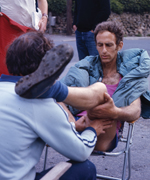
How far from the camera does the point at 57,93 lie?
163 centimetres

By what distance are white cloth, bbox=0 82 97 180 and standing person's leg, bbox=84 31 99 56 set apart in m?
2.90

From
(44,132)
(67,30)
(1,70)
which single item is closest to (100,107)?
(44,132)

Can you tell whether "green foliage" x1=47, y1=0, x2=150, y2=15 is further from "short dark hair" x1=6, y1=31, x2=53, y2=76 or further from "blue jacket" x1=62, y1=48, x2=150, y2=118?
"short dark hair" x1=6, y1=31, x2=53, y2=76

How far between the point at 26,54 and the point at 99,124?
2.82ft

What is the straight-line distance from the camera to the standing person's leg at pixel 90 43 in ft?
14.5

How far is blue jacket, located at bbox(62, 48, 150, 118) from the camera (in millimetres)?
2670

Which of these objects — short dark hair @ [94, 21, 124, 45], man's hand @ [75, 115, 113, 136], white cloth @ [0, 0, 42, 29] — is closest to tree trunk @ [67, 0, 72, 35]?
white cloth @ [0, 0, 42, 29]

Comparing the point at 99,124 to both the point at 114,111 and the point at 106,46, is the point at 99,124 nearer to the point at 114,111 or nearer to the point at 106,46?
the point at 114,111

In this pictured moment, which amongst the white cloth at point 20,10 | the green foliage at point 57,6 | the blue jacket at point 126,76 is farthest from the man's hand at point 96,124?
the green foliage at point 57,6

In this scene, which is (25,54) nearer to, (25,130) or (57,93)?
(57,93)

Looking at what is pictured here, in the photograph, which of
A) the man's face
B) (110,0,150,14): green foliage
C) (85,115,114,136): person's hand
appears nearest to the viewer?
(85,115,114,136): person's hand

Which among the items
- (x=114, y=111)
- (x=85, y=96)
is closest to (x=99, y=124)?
(x=114, y=111)

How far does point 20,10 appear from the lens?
3172 mm

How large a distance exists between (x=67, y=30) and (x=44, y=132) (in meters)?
19.7
